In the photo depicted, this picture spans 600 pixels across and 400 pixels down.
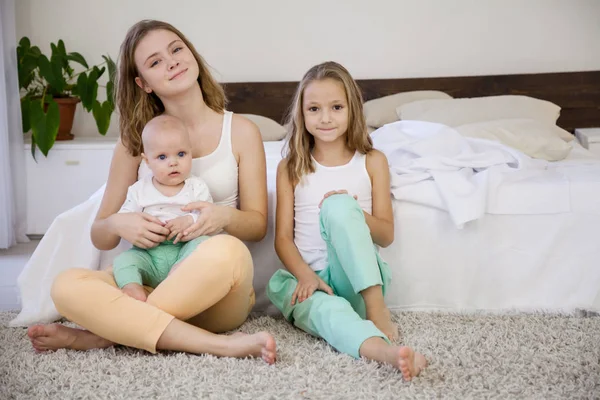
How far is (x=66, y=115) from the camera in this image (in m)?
3.88

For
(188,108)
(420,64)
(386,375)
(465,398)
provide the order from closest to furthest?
(465,398)
(386,375)
(188,108)
(420,64)

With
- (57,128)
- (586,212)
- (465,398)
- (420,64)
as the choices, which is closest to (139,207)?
(465,398)

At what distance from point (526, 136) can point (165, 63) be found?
1563 mm

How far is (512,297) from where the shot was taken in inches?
78.7

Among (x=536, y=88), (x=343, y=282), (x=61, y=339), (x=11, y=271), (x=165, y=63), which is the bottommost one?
(x=11, y=271)

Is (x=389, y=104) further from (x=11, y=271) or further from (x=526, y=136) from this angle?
(x=11, y=271)

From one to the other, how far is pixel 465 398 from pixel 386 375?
0.56 feet

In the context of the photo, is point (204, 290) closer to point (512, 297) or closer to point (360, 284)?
point (360, 284)

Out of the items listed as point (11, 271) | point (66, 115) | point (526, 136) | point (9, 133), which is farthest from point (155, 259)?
point (66, 115)

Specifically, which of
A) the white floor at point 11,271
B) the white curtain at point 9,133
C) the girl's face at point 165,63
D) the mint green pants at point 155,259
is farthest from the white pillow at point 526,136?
the white curtain at point 9,133

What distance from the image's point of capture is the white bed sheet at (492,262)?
198 centimetres

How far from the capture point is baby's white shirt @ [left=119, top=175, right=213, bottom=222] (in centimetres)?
178

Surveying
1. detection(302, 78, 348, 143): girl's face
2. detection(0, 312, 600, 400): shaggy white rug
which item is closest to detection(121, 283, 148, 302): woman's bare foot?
detection(0, 312, 600, 400): shaggy white rug

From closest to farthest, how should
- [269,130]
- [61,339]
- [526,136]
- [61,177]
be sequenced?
[61,339] → [526,136] → [269,130] → [61,177]
